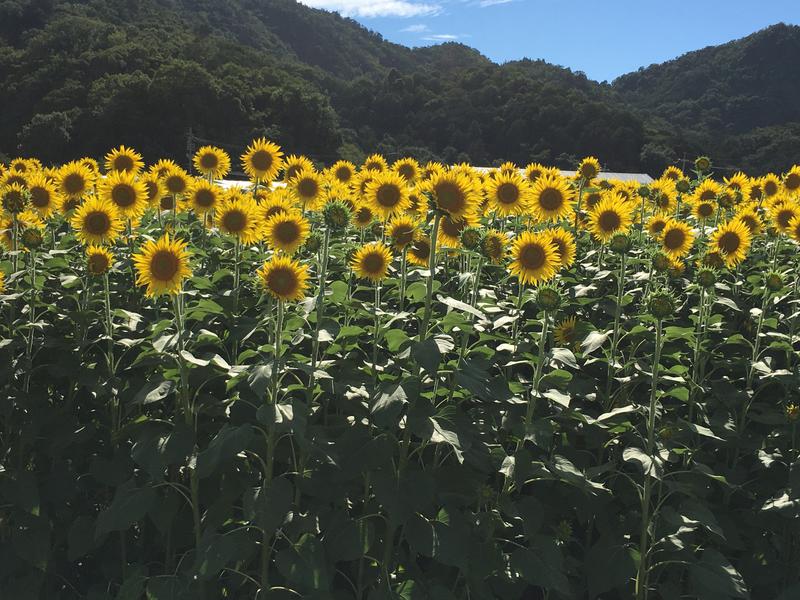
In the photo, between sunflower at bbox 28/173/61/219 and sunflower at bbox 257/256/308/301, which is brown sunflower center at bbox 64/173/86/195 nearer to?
sunflower at bbox 28/173/61/219

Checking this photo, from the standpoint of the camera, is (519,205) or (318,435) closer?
(318,435)

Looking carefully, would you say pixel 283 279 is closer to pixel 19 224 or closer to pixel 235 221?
pixel 235 221

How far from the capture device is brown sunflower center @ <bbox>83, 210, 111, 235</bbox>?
4398 mm

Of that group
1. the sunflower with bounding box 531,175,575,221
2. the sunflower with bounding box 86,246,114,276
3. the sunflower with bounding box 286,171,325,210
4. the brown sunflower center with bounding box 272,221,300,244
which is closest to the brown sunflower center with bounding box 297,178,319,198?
the sunflower with bounding box 286,171,325,210

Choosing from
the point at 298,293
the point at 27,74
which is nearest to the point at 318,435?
the point at 298,293

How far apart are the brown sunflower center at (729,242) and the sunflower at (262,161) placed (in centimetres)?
332

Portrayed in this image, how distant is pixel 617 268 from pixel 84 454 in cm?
367

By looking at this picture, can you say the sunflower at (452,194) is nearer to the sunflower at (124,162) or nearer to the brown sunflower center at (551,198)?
the brown sunflower center at (551,198)

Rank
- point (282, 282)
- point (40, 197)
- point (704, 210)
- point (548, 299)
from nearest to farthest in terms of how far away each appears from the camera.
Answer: point (282, 282) → point (548, 299) → point (40, 197) → point (704, 210)

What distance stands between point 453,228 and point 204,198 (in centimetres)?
203

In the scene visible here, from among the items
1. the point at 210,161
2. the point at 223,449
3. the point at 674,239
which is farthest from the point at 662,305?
the point at 210,161

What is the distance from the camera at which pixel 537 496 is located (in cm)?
377

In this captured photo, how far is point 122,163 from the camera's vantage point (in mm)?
6027

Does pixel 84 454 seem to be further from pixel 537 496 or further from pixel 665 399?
pixel 665 399
